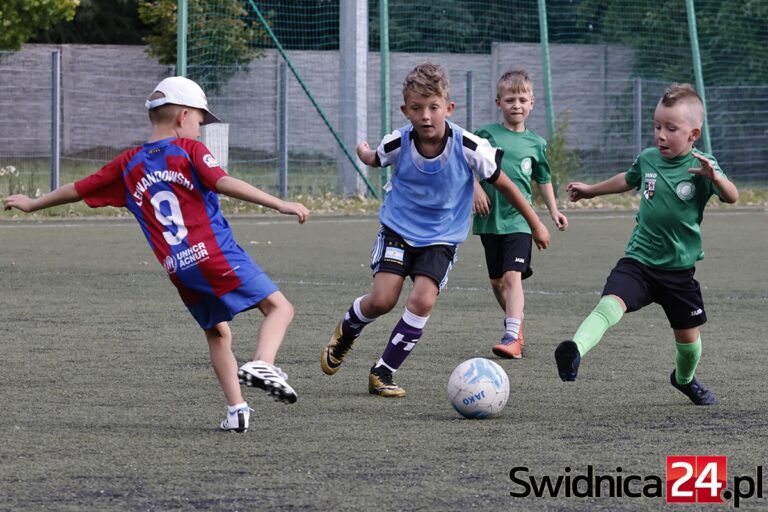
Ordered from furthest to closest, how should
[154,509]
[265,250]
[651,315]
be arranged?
[265,250]
[651,315]
[154,509]

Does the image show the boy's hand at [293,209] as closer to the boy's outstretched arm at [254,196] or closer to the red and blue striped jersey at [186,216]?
the boy's outstretched arm at [254,196]

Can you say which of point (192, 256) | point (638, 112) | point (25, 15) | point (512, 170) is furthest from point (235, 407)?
point (25, 15)

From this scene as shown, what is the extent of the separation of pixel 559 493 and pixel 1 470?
191cm

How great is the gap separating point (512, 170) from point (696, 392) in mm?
2748

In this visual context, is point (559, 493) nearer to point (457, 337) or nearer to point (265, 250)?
point (457, 337)

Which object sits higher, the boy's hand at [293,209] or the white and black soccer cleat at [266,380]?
the boy's hand at [293,209]

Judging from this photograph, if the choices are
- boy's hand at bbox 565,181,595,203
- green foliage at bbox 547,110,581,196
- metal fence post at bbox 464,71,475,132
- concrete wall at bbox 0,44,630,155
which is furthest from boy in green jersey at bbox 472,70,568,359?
metal fence post at bbox 464,71,475,132

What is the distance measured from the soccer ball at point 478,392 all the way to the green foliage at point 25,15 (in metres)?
20.0

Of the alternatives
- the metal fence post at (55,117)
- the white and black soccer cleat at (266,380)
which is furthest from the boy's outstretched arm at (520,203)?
the metal fence post at (55,117)

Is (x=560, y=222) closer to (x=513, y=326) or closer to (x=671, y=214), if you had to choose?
(x=513, y=326)

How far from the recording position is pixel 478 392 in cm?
590

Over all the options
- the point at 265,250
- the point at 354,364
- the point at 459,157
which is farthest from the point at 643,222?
the point at 265,250

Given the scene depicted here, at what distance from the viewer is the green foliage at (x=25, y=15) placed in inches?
969

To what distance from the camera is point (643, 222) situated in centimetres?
646
